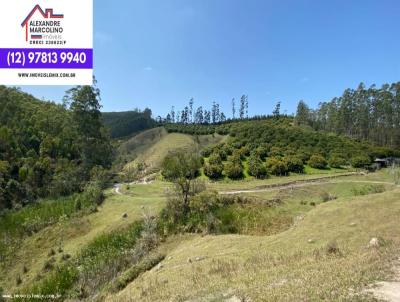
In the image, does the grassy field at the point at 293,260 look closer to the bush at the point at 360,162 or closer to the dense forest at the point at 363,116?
the bush at the point at 360,162

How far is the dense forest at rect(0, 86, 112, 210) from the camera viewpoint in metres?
42.4

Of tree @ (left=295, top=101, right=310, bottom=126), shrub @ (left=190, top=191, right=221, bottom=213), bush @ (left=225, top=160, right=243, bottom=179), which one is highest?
tree @ (left=295, top=101, right=310, bottom=126)

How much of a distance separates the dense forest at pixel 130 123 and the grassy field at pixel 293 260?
10925 cm

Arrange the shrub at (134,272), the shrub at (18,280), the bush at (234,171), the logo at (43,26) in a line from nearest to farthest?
the shrub at (134,272) < the logo at (43,26) < the shrub at (18,280) < the bush at (234,171)

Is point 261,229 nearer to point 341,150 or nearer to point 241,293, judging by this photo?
point 241,293

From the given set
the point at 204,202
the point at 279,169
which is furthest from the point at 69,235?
the point at 279,169

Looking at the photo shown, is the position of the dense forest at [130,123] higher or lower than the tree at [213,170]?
higher

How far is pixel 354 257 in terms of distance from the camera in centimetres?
952

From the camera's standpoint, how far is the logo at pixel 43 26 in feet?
48.7

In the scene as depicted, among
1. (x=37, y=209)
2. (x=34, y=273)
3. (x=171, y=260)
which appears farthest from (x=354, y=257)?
(x=37, y=209)

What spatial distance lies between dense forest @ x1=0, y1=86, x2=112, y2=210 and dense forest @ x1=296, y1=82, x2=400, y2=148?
60.6 meters

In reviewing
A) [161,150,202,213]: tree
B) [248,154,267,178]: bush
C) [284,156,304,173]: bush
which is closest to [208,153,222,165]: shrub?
[248,154,267,178]: bush

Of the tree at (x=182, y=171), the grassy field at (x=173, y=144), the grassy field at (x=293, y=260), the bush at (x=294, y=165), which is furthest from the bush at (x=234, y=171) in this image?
the grassy field at (x=173, y=144)

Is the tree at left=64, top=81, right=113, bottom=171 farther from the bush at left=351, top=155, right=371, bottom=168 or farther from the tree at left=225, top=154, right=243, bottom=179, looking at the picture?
the bush at left=351, top=155, right=371, bottom=168
